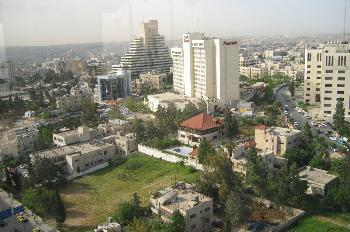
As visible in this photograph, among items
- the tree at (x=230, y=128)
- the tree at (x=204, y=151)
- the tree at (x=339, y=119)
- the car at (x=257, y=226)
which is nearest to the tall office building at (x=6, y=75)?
the tree at (x=230, y=128)

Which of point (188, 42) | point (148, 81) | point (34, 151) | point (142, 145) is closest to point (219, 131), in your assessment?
point (142, 145)

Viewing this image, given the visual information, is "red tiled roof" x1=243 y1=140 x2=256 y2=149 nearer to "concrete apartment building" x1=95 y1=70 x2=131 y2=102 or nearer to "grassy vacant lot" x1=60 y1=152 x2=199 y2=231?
"grassy vacant lot" x1=60 y1=152 x2=199 y2=231

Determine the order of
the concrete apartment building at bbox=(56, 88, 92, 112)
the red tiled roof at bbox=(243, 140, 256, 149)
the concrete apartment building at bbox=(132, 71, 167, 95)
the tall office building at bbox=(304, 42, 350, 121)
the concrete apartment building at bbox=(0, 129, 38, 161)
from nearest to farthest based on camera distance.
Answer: the red tiled roof at bbox=(243, 140, 256, 149)
the concrete apartment building at bbox=(0, 129, 38, 161)
the tall office building at bbox=(304, 42, 350, 121)
the concrete apartment building at bbox=(56, 88, 92, 112)
the concrete apartment building at bbox=(132, 71, 167, 95)

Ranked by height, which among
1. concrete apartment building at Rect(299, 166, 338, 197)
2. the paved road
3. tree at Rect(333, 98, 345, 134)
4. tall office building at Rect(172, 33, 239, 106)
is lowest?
concrete apartment building at Rect(299, 166, 338, 197)

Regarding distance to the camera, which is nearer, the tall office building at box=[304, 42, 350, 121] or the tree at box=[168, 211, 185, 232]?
the tree at box=[168, 211, 185, 232]

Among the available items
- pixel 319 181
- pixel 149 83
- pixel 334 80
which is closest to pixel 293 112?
pixel 334 80

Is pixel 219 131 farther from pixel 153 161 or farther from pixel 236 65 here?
pixel 236 65

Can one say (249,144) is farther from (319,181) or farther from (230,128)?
(319,181)

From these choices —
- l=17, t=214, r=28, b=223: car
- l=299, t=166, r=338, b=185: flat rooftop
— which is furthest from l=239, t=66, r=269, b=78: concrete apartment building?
l=17, t=214, r=28, b=223: car
